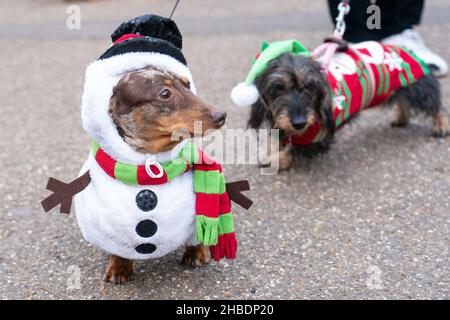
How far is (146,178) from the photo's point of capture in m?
2.51

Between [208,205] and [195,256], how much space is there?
0.42 m

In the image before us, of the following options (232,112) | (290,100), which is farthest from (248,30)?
(290,100)

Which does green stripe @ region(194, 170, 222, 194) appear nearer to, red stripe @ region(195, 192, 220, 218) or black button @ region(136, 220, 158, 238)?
red stripe @ region(195, 192, 220, 218)

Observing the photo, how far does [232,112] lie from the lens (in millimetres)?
5066

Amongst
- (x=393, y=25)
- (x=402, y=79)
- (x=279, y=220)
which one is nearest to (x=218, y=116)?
(x=279, y=220)

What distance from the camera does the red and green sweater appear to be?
376 cm

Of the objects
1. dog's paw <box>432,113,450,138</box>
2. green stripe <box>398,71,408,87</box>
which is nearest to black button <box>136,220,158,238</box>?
green stripe <box>398,71,408,87</box>

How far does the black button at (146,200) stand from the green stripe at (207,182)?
0.20 metres

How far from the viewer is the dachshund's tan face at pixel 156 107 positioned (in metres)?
2.36

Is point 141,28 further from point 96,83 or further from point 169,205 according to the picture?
point 169,205

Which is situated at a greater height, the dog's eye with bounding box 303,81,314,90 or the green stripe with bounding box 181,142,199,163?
the green stripe with bounding box 181,142,199,163

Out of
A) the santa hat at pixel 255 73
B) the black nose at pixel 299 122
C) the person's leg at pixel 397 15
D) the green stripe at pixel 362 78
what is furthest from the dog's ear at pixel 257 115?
the person's leg at pixel 397 15

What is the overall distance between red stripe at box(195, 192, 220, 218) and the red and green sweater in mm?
1327

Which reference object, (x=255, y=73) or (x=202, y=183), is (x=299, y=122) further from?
(x=202, y=183)
